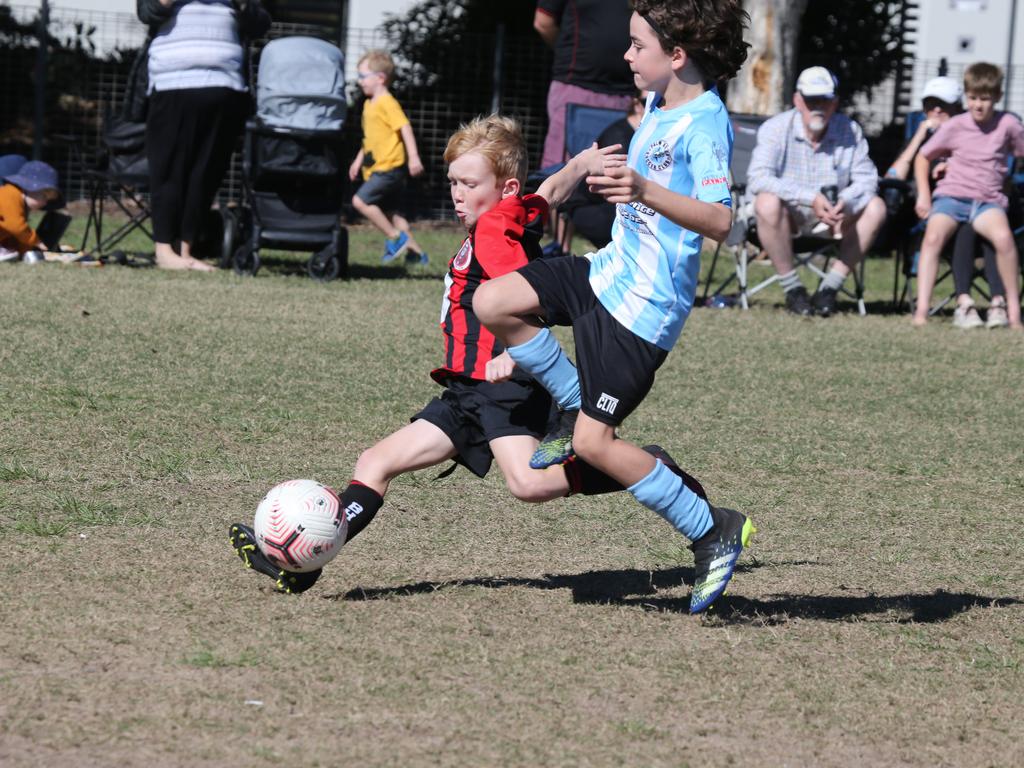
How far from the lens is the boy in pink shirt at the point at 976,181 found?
1127 centimetres

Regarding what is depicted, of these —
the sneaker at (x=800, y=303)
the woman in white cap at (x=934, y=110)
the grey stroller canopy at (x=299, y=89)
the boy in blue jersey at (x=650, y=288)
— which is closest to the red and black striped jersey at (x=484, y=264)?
the boy in blue jersey at (x=650, y=288)

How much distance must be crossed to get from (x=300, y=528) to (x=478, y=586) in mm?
584

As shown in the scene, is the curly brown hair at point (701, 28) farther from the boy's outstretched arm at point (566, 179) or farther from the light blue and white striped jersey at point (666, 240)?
the boy's outstretched arm at point (566, 179)

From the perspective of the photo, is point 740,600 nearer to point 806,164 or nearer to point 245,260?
point 806,164

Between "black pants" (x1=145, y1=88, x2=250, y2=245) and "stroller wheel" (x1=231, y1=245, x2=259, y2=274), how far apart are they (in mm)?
435

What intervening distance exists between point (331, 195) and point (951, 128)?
15.0 feet

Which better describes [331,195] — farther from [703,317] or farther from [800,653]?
[800,653]

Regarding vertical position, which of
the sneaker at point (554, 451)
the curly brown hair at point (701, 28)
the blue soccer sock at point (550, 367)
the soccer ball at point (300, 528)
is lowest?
the soccer ball at point (300, 528)

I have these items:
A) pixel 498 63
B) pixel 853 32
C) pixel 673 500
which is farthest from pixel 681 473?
pixel 853 32

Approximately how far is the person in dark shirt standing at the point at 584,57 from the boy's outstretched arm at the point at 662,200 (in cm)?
804

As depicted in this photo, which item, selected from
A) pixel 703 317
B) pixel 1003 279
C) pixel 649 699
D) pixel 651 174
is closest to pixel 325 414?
pixel 651 174

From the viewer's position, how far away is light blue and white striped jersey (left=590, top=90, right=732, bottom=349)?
4.20 metres

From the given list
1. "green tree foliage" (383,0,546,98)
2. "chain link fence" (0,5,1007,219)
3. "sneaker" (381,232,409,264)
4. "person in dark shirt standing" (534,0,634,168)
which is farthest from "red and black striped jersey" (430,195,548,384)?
"green tree foliage" (383,0,546,98)

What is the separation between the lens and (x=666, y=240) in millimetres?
4230
